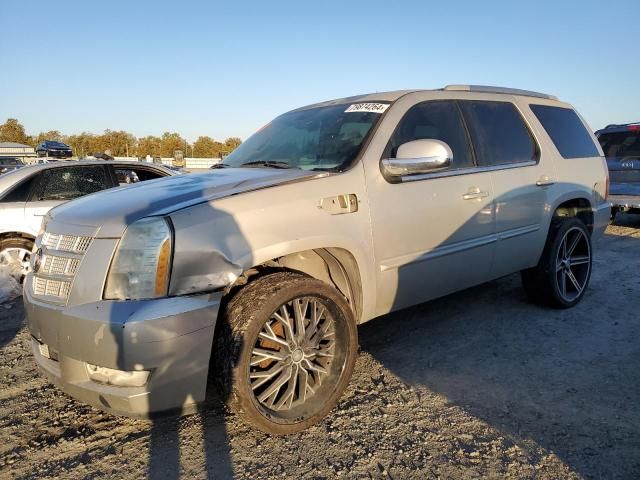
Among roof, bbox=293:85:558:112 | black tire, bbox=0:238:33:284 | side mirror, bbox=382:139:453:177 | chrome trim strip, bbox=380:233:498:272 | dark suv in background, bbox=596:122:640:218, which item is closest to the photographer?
side mirror, bbox=382:139:453:177

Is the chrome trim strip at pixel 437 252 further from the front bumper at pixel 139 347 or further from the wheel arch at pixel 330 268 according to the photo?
the front bumper at pixel 139 347

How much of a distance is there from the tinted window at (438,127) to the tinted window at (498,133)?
114 millimetres

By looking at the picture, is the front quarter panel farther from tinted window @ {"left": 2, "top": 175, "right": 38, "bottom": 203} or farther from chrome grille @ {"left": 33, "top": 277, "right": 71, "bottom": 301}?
tinted window @ {"left": 2, "top": 175, "right": 38, "bottom": 203}

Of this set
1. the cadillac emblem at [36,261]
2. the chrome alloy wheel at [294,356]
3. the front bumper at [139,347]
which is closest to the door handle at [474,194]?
the chrome alloy wheel at [294,356]

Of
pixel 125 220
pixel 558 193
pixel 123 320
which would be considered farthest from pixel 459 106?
pixel 123 320

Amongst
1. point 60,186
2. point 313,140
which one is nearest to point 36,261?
point 313,140

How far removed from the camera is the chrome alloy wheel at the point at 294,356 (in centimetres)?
257

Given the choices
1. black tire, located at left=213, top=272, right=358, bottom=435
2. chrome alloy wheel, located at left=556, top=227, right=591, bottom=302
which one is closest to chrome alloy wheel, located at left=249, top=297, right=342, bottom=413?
black tire, located at left=213, top=272, right=358, bottom=435

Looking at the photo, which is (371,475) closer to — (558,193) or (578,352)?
(578,352)

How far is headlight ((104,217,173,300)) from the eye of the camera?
224 centimetres

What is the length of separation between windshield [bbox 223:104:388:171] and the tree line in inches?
2695

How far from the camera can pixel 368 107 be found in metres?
3.45

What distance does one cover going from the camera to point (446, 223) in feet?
11.2

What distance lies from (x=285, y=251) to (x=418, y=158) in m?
1.07
